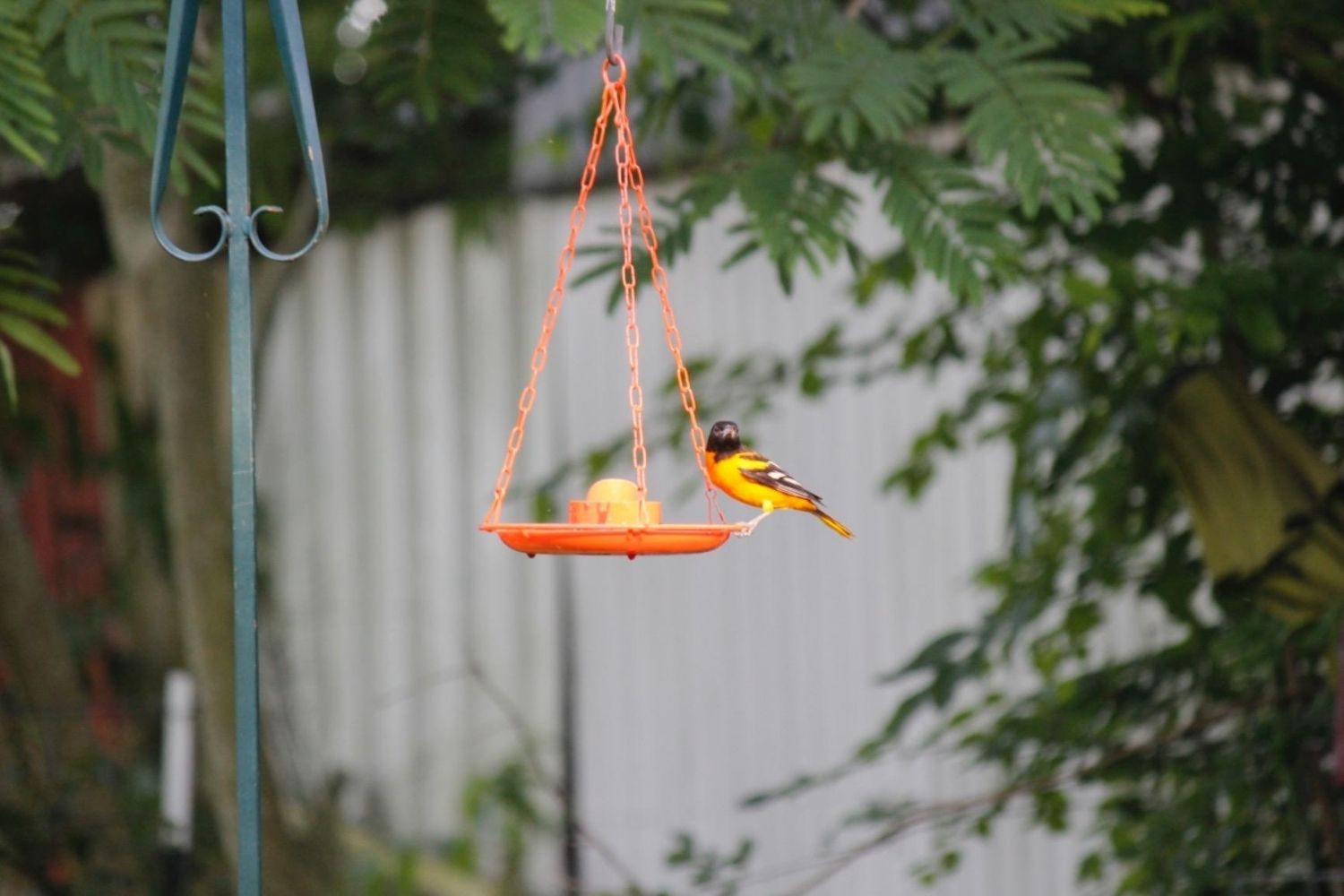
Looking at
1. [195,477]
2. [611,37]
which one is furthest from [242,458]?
[195,477]

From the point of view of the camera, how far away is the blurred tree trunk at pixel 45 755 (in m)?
5.23

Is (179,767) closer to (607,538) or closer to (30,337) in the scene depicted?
(30,337)

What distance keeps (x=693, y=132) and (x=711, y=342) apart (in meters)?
1.82

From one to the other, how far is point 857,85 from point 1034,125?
0.30 m

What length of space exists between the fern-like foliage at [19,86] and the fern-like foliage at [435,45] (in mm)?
753

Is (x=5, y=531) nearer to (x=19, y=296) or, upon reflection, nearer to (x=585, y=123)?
(x=585, y=123)

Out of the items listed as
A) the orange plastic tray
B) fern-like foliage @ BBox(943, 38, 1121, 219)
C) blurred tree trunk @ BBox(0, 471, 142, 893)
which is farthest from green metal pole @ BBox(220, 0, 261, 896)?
blurred tree trunk @ BBox(0, 471, 142, 893)

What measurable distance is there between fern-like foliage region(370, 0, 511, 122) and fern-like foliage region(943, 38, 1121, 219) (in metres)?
0.94

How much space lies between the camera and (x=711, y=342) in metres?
6.12

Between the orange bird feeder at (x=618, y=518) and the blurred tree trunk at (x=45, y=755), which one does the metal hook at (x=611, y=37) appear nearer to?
the orange bird feeder at (x=618, y=518)

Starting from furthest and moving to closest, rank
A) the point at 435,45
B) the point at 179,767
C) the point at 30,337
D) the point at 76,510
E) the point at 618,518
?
the point at 76,510
the point at 179,767
the point at 435,45
the point at 30,337
the point at 618,518

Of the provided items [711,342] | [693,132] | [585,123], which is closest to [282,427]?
[711,342]

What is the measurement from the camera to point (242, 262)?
2027mm

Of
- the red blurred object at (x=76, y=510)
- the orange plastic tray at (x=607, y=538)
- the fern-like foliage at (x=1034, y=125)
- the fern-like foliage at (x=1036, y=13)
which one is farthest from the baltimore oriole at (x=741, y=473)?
the red blurred object at (x=76, y=510)
